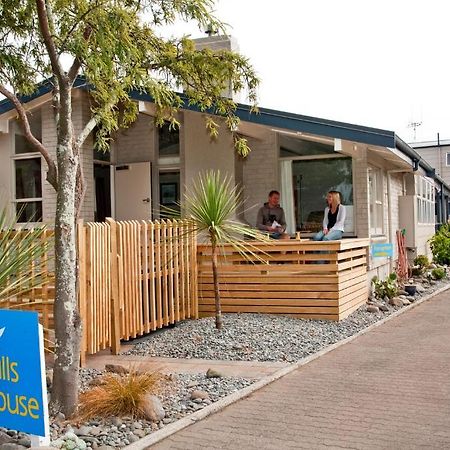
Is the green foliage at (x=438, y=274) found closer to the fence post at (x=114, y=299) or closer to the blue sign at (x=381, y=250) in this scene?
the blue sign at (x=381, y=250)

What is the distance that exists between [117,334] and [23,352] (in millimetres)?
3618

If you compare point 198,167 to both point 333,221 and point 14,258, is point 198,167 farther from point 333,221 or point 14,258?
point 14,258

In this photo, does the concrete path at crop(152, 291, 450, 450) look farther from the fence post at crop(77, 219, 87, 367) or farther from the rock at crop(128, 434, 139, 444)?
the fence post at crop(77, 219, 87, 367)

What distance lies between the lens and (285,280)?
10.0m

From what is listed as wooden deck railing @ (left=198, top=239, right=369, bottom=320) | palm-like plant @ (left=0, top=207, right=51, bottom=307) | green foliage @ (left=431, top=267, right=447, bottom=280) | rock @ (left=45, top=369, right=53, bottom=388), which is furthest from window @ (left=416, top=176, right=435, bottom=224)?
palm-like plant @ (left=0, top=207, right=51, bottom=307)

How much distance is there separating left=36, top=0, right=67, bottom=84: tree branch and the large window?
8058mm

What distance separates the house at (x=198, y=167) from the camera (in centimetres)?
1273

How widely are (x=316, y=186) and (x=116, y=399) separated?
8451mm

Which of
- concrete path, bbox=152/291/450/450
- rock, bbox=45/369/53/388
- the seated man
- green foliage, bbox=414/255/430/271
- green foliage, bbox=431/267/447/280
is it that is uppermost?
the seated man

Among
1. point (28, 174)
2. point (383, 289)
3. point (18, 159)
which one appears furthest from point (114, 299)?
point (18, 159)

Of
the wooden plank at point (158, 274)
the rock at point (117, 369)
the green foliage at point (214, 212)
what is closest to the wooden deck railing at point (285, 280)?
the green foliage at point (214, 212)

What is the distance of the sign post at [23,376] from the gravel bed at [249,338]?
3.55 meters

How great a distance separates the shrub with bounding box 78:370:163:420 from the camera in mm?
5402

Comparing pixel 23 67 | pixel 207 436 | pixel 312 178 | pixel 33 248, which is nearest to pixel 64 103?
pixel 33 248
